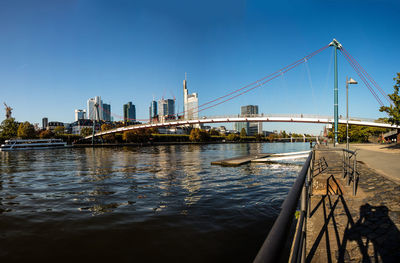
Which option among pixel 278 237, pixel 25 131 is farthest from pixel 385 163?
pixel 25 131

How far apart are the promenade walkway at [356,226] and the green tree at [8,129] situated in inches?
3770

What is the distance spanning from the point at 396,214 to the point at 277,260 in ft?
16.6

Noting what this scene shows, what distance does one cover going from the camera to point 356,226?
4125mm

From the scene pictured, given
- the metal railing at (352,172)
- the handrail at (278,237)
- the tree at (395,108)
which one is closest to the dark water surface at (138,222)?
the metal railing at (352,172)

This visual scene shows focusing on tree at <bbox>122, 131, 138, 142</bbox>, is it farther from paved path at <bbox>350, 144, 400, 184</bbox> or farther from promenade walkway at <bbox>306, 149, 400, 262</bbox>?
promenade walkway at <bbox>306, 149, 400, 262</bbox>

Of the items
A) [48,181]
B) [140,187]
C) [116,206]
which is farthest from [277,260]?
[48,181]

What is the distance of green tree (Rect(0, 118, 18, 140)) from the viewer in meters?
76.8

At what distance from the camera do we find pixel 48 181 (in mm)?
13055

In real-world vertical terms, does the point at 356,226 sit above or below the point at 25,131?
below

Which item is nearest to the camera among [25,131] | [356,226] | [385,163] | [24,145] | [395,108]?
[356,226]

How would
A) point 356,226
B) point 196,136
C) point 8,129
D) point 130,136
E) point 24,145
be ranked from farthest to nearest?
point 196,136
point 130,136
point 8,129
point 24,145
point 356,226

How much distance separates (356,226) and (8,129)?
98.3 m

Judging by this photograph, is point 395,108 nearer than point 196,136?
Yes

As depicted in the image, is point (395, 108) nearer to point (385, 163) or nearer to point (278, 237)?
point (385, 163)
